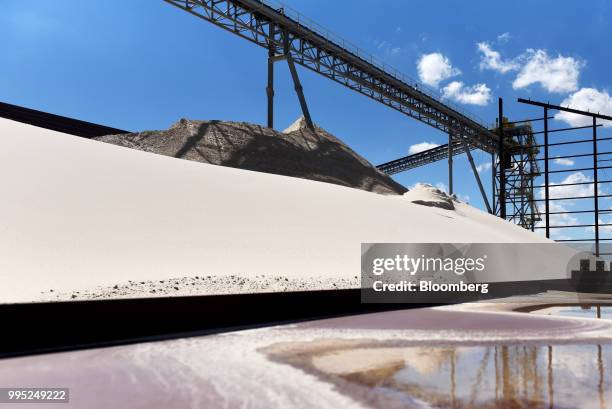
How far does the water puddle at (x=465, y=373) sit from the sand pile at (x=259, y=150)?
16.5 m

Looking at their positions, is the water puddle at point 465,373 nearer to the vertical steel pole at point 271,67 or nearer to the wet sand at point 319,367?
the wet sand at point 319,367

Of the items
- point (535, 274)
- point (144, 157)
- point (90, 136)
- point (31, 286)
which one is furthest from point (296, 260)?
point (90, 136)

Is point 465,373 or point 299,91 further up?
point 299,91

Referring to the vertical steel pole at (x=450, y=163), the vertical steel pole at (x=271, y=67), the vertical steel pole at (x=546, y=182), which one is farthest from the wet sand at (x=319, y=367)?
the vertical steel pole at (x=450, y=163)

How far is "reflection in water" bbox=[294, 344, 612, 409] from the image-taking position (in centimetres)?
369

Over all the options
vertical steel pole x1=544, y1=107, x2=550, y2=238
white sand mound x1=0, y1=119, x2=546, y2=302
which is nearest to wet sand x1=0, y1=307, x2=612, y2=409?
white sand mound x1=0, y1=119, x2=546, y2=302

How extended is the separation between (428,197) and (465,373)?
64.0ft

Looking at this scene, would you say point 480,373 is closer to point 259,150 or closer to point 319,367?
point 319,367

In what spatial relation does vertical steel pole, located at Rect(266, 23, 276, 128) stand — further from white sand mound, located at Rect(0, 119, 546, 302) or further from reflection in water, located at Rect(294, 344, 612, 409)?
reflection in water, located at Rect(294, 344, 612, 409)

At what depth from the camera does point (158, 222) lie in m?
12.4

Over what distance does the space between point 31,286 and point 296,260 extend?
6127mm

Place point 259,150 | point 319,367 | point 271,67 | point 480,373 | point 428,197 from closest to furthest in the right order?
1. point 480,373
2. point 319,367
3. point 259,150
4. point 428,197
5. point 271,67

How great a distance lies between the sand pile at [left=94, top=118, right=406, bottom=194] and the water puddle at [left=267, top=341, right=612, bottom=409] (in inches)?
651

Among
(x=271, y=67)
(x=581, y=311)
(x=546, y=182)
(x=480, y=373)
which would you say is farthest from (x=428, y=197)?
(x=480, y=373)
